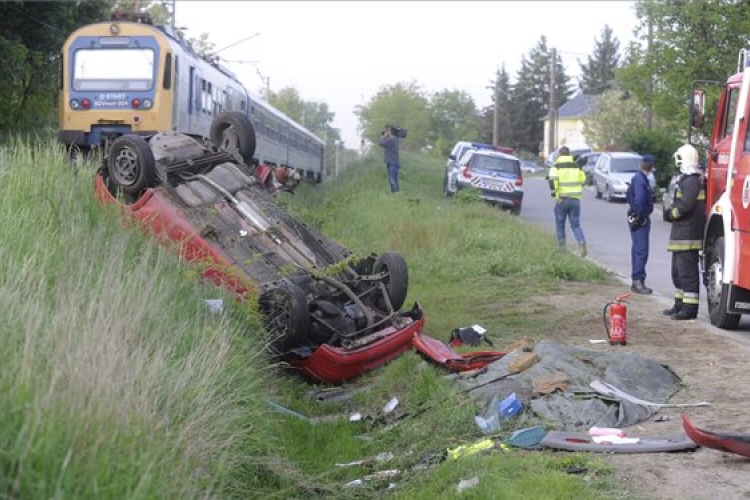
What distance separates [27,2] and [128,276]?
20823 millimetres

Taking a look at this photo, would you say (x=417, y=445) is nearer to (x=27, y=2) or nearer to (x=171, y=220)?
(x=171, y=220)

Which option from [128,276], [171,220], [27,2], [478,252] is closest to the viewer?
[128,276]

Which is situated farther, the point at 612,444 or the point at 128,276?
the point at 128,276

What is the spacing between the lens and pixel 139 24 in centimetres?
2048

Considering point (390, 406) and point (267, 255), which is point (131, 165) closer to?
point (267, 255)

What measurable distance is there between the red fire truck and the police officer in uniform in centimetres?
160

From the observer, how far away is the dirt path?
604cm

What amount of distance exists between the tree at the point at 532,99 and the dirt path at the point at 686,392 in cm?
9083

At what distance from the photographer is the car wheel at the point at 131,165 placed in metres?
10.7

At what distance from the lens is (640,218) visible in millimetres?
14766

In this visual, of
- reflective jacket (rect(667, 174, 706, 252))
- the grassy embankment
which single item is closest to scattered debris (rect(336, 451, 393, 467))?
the grassy embankment

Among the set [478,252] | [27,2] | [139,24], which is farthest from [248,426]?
[27,2]

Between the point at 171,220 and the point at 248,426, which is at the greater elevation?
the point at 171,220

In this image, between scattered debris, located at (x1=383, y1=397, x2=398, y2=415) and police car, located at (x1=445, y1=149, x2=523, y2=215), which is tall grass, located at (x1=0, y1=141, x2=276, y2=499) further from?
police car, located at (x1=445, y1=149, x2=523, y2=215)
